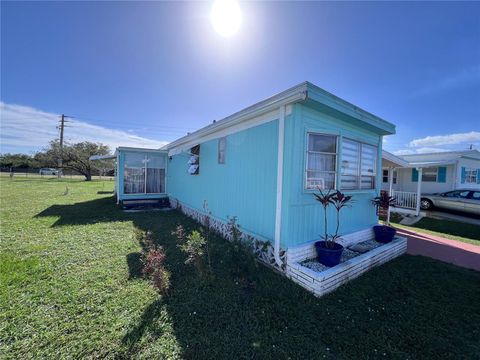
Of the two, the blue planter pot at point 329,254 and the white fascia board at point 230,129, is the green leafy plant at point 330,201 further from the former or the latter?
the white fascia board at point 230,129

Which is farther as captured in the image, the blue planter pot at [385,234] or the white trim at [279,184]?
the blue planter pot at [385,234]

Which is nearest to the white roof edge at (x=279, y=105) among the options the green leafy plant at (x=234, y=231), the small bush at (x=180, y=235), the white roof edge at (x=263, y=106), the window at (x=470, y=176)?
the white roof edge at (x=263, y=106)

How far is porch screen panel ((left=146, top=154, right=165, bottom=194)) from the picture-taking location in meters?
11.0

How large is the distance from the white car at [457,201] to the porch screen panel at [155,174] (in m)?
15.3

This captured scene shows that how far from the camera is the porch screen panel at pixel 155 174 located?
10977 millimetres

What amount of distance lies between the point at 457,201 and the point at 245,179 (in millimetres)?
12640

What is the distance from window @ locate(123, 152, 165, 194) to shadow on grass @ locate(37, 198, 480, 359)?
24.6 ft

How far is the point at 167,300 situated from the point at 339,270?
284 cm

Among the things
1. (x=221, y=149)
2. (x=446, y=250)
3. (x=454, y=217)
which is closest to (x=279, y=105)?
(x=221, y=149)

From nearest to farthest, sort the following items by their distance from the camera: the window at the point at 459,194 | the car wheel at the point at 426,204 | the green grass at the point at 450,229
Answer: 1. the green grass at the point at 450,229
2. the window at the point at 459,194
3. the car wheel at the point at 426,204

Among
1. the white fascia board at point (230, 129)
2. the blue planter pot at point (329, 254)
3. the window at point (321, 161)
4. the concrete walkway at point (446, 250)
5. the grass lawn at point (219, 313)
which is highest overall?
the white fascia board at point (230, 129)

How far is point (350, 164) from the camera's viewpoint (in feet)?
16.3

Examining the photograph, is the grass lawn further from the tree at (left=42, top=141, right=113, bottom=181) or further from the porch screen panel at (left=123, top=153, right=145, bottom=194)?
the tree at (left=42, top=141, right=113, bottom=181)

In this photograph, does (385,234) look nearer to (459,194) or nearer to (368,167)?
(368,167)
